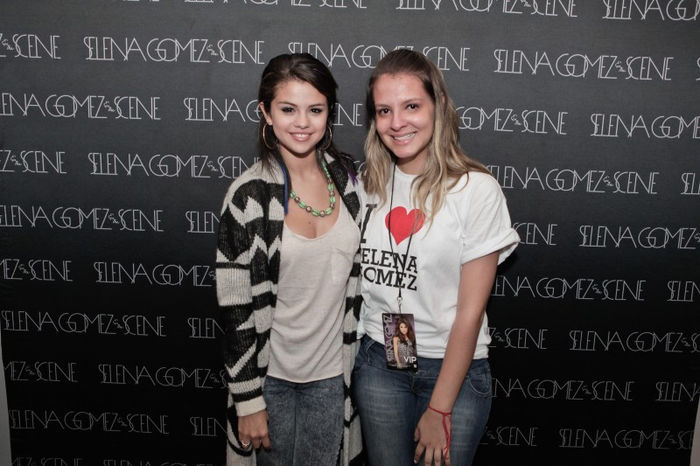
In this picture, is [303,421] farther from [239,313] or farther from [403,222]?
[403,222]

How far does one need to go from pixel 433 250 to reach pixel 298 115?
553mm

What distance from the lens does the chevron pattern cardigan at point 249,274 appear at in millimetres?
1625

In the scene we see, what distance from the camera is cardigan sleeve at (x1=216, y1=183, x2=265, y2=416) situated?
1623 mm

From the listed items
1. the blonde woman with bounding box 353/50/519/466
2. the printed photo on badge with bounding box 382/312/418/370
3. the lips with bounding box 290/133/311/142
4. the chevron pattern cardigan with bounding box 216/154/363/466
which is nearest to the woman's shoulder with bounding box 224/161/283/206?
the chevron pattern cardigan with bounding box 216/154/363/466

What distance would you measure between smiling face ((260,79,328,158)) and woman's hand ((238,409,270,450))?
0.79 m

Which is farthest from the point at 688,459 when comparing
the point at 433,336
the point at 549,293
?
the point at 433,336

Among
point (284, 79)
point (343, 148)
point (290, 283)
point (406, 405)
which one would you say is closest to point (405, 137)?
point (284, 79)

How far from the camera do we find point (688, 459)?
8.05ft

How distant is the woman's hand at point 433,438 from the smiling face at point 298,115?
87 centimetres

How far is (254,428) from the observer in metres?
1.70

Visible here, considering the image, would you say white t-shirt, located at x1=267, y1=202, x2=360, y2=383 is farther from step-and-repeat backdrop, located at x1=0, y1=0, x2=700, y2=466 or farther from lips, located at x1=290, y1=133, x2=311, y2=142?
step-and-repeat backdrop, located at x1=0, y1=0, x2=700, y2=466

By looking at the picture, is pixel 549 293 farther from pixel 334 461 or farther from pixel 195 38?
pixel 195 38

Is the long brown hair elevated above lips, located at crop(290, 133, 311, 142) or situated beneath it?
elevated above

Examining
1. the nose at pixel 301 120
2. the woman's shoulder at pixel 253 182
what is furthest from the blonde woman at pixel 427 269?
the woman's shoulder at pixel 253 182
